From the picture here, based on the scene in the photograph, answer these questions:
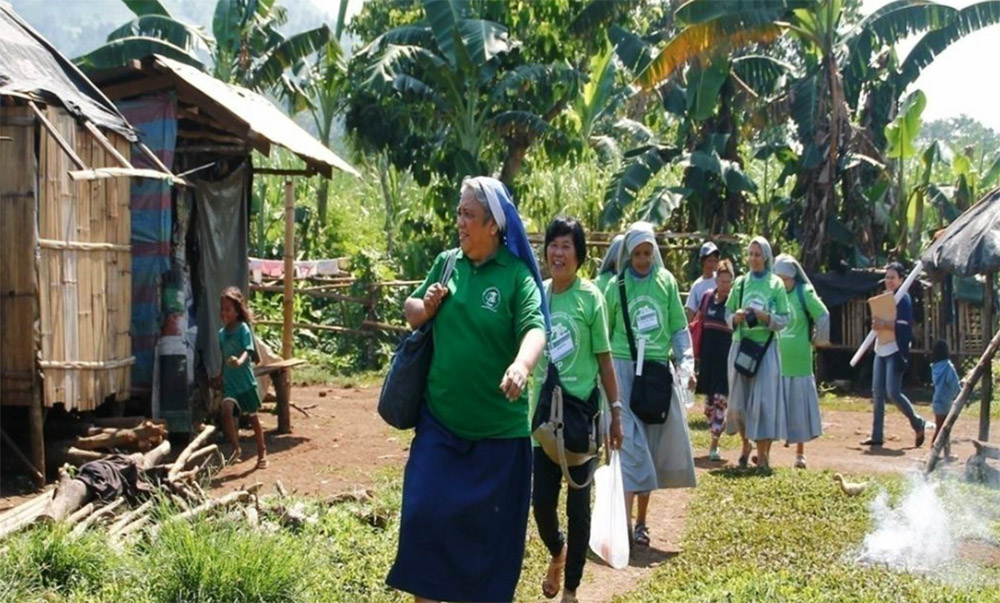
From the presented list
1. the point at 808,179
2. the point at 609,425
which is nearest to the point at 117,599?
the point at 609,425

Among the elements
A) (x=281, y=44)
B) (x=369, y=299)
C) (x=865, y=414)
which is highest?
(x=281, y=44)

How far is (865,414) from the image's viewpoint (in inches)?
660

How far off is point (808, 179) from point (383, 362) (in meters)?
7.01

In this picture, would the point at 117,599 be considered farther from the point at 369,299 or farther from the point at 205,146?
the point at 369,299

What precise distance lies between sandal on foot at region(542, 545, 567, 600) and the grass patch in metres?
0.40

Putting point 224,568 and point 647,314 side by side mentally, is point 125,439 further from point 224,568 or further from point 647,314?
point 224,568

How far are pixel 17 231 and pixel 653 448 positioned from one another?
4.65 metres

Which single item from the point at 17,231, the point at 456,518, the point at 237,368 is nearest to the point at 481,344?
the point at 456,518

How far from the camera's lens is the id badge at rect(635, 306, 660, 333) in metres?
8.00

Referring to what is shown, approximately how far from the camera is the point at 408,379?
519cm

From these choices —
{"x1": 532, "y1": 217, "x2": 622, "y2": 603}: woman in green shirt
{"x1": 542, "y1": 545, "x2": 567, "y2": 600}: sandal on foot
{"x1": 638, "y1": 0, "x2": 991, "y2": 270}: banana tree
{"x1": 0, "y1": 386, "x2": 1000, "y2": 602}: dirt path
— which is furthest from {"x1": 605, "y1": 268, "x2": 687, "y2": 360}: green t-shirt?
{"x1": 638, "y1": 0, "x2": 991, "y2": 270}: banana tree

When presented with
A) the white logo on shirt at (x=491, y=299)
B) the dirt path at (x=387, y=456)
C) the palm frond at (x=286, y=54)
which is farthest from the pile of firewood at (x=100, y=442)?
the palm frond at (x=286, y=54)

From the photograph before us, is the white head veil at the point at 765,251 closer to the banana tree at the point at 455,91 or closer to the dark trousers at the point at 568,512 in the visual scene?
the dark trousers at the point at 568,512

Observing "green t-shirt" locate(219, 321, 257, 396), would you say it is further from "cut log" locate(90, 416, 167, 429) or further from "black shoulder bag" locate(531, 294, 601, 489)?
"black shoulder bag" locate(531, 294, 601, 489)
